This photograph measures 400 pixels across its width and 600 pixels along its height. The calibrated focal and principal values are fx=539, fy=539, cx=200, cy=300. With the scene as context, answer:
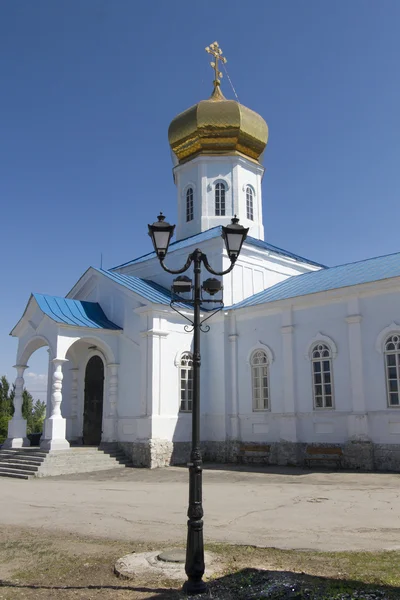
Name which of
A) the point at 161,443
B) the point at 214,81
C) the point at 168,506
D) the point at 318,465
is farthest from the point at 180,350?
the point at 214,81

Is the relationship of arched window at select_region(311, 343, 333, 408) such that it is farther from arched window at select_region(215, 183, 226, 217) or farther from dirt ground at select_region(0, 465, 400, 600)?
arched window at select_region(215, 183, 226, 217)

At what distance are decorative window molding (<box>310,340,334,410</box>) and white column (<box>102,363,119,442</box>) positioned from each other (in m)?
6.26

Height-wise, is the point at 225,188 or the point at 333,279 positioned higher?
the point at 225,188

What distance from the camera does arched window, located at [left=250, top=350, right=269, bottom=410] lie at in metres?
16.4

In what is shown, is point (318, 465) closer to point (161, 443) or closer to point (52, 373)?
point (161, 443)

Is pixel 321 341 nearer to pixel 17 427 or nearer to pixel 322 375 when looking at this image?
pixel 322 375

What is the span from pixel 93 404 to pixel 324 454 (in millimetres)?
8071

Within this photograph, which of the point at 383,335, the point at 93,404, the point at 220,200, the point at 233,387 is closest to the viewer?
the point at 383,335

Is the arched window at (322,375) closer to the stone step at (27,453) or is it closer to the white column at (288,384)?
the white column at (288,384)

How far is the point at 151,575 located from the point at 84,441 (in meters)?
13.4

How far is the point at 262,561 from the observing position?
5.74 metres

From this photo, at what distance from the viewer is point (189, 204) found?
70.8 ft

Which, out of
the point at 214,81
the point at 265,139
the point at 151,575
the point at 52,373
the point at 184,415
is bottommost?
the point at 151,575

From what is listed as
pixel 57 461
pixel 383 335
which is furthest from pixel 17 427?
pixel 383 335
